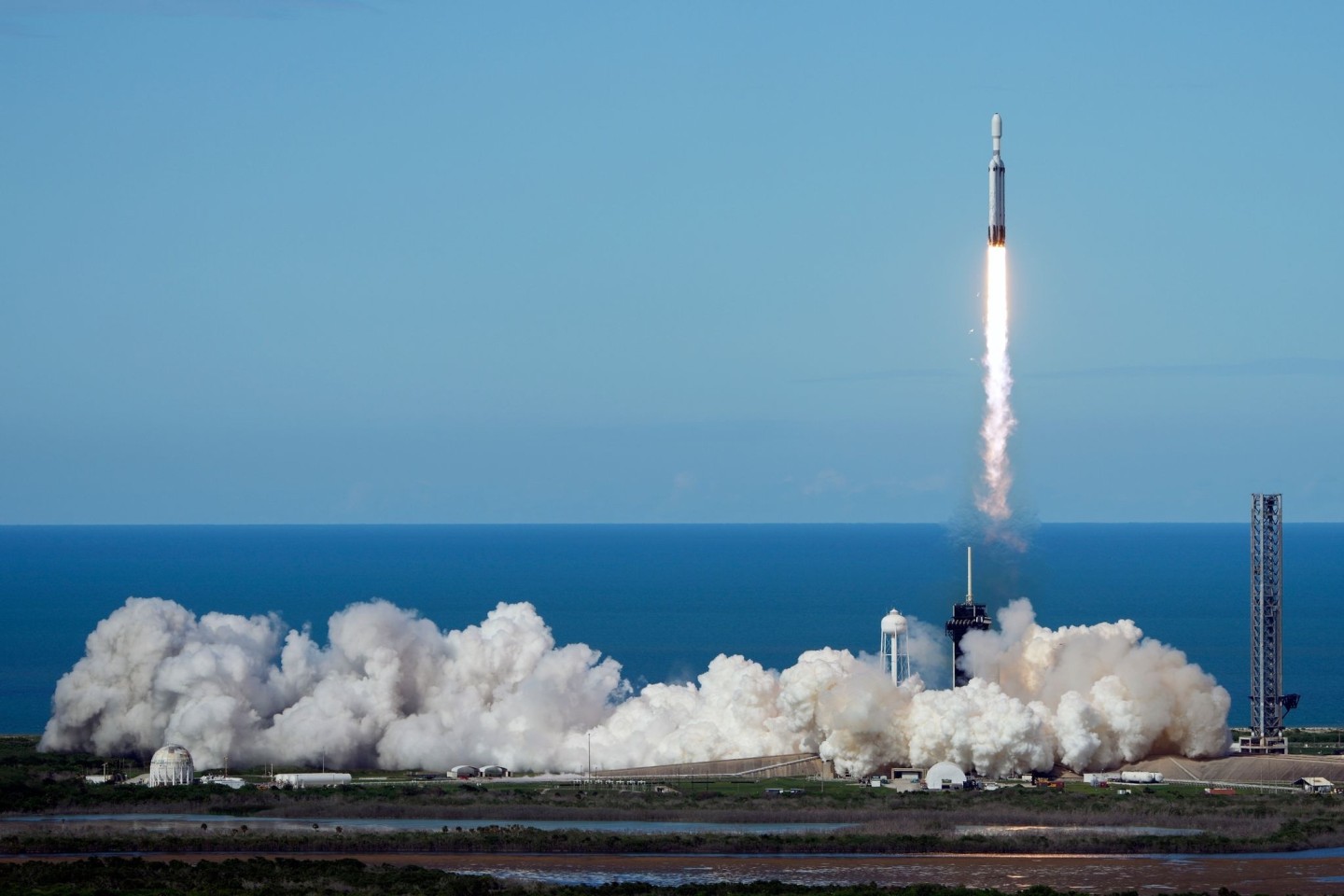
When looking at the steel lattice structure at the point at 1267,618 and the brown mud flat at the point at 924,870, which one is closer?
the brown mud flat at the point at 924,870

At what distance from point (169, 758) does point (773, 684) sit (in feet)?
72.1

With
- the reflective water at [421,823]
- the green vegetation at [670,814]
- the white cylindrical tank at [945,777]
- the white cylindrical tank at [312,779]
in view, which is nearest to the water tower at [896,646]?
the white cylindrical tank at [945,777]

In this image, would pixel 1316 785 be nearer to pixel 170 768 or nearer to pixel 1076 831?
pixel 1076 831

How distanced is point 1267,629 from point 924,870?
2458 cm

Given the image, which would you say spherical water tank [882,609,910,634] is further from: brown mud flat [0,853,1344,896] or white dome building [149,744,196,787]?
white dome building [149,744,196,787]

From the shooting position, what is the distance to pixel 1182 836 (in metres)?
66.6

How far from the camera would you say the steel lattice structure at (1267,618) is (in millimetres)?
81188

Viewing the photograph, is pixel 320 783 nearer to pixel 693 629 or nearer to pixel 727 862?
pixel 727 862

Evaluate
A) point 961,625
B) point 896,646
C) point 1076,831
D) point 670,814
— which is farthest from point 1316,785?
point 670,814

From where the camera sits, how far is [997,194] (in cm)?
7612

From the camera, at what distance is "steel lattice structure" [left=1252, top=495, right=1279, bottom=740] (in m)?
81.2

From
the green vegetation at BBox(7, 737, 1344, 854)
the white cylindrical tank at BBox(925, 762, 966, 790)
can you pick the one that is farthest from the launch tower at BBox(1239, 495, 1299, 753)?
the white cylindrical tank at BBox(925, 762, 966, 790)

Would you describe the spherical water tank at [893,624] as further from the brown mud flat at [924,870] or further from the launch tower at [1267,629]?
the brown mud flat at [924,870]

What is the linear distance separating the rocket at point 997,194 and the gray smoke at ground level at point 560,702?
48.3 feet
